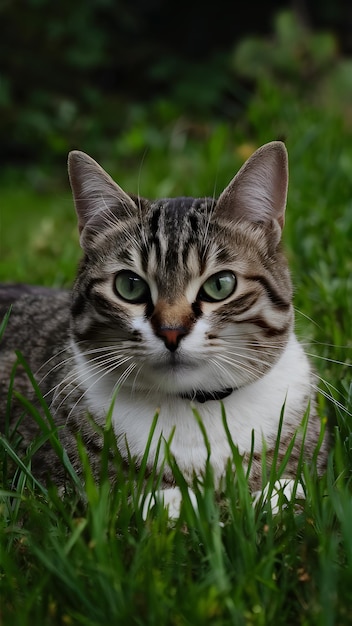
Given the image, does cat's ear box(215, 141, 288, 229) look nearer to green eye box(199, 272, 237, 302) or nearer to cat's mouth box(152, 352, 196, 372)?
green eye box(199, 272, 237, 302)

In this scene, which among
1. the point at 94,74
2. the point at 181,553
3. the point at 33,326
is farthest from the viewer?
the point at 94,74

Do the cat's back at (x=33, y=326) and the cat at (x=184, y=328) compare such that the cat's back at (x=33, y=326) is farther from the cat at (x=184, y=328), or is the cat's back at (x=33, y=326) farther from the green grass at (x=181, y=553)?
the green grass at (x=181, y=553)

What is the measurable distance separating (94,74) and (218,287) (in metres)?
7.54

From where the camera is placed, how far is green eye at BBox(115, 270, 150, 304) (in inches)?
72.7

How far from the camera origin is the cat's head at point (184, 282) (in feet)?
5.76

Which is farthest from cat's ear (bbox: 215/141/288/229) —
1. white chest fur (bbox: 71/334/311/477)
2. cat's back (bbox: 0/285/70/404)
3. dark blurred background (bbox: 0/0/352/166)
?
dark blurred background (bbox: 0/0/352/166)

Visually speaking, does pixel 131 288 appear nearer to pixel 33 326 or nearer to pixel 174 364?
pixel 174 364

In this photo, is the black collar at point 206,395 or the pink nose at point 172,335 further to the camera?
the black collar at point 206,395

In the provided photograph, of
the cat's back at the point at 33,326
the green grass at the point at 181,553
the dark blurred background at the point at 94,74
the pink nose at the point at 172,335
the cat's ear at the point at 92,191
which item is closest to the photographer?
the green grass at the point at 181,553

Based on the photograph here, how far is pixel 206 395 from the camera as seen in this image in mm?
Result: 1876

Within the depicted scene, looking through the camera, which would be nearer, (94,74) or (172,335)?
(172,335)

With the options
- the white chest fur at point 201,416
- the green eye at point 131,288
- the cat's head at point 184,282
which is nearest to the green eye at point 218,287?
the cat's head at point 184,282

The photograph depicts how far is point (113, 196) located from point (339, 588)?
3.83 feet

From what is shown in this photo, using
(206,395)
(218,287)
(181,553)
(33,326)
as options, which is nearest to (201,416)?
(206,395)
